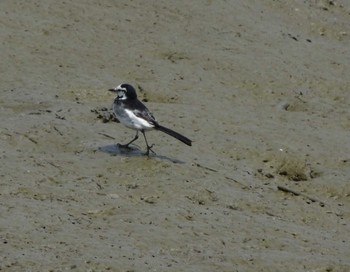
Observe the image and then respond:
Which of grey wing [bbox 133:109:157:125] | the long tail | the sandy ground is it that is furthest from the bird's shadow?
grey wing [bbox 133:109:157:125]

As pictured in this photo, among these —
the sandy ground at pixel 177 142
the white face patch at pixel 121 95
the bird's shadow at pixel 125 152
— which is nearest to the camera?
the sandy ground at pixel 177 142

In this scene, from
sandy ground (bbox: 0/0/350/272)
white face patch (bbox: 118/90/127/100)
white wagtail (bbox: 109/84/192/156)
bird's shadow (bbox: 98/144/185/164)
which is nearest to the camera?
sandy ground (bbox: 0/0/350/272)

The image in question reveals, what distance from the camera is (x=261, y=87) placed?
44.7ft

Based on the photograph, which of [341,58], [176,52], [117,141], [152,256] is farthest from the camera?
[341,58]

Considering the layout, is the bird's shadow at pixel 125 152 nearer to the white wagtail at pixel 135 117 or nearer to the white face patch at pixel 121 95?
the white wagtail at pixel 135 117

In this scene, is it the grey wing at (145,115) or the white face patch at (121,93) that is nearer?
the grey wing at (145,115)

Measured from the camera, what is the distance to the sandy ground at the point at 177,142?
875 centimetres

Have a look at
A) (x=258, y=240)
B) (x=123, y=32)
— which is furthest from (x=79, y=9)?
(x=258, y=240)

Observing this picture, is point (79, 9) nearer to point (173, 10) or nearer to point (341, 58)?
point (173, 10)

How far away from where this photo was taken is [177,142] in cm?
1158

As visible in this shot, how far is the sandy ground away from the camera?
875 centimetres

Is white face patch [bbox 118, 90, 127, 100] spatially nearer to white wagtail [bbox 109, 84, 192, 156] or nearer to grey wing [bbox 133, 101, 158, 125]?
white wagtail [bbox 109, 84, 192, 156]

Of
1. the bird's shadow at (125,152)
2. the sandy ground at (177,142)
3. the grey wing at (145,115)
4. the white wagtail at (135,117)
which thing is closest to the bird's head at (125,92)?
the white wagtail at (135,117)

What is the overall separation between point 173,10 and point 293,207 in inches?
217
